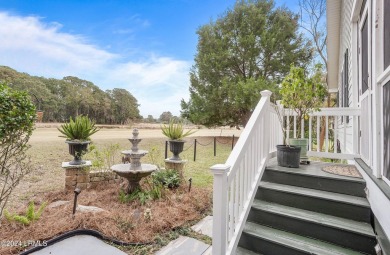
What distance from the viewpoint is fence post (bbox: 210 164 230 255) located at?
1998 millimetres

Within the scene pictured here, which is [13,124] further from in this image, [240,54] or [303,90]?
[240,54]

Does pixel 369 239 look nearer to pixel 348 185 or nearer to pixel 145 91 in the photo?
pixel 348 185

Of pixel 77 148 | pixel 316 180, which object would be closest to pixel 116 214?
pixel 77 148

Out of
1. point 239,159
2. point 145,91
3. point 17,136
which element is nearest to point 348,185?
point 239,159

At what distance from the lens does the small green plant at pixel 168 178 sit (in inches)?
181

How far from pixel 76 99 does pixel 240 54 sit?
1201 inches

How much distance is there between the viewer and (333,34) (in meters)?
6.97

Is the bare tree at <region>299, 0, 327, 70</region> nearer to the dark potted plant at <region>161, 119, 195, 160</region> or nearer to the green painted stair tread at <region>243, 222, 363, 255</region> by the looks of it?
the dark potted plant at <region>161, 119, 195, 160</region>

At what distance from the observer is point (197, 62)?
1606cm

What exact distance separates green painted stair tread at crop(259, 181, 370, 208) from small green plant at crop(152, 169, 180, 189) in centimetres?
213

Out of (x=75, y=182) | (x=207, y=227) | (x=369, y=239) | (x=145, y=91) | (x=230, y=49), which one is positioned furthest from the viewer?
(x=145, y=91)

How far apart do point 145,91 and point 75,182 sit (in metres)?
24.5

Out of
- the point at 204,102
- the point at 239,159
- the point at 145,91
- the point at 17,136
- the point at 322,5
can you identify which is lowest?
the point at 239,159

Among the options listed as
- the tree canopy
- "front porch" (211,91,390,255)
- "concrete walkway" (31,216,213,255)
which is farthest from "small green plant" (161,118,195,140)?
the tree canopy
